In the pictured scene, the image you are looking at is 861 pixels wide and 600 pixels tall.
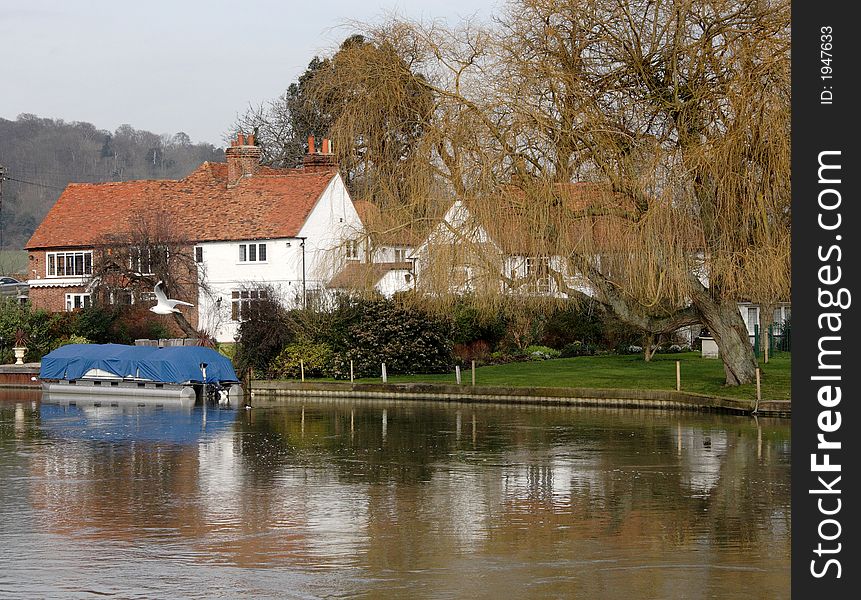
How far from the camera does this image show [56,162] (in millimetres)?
130125

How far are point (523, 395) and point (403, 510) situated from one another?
19588 millimetres

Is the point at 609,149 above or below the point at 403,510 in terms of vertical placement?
above

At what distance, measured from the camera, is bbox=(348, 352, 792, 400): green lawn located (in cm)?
3516

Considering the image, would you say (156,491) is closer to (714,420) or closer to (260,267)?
(714,420)

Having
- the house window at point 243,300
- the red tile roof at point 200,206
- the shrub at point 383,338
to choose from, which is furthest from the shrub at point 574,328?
the red tile roof at point 200,206

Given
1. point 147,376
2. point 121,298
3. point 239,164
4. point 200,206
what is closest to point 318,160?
point 239,164

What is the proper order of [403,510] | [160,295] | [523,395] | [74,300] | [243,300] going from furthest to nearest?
1. [74,300]
2. [160,295]
3. [243,300]
4. [523,395]
5. [403,510]

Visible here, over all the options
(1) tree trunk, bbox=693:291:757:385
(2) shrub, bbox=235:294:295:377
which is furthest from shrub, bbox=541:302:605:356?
(1) tree trunk, bbox=693:291:757:385

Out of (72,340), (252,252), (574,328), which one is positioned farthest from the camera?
(252,252)

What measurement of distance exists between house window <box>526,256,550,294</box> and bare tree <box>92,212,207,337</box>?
23.2 m

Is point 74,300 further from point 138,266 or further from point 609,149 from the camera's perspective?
point 609,149

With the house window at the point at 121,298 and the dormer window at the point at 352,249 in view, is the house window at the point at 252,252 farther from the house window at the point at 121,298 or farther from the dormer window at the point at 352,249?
the dormer window at the point at 352,249

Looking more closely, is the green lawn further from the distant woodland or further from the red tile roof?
the distant woodland
